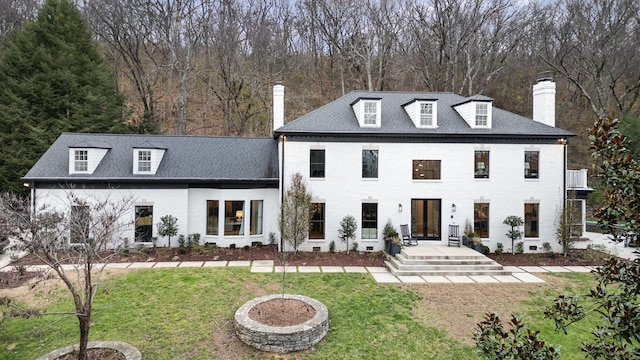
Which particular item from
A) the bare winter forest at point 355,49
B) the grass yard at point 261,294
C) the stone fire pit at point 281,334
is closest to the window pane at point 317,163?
the grass yard at point 261,294

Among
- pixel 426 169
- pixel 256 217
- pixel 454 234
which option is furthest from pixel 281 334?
pixel 426 169

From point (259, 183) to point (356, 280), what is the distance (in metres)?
7.28

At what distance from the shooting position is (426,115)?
1702 cm

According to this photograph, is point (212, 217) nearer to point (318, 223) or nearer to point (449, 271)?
point (318, 223)

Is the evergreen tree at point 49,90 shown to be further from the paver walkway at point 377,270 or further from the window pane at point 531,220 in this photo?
the window pane at point 531,220

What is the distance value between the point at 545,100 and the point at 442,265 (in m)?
10.8

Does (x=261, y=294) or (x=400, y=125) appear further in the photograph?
(x=400, y=125)

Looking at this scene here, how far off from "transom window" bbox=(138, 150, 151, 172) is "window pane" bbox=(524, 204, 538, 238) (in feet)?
62.3

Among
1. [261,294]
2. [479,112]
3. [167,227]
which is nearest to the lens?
[261,294]


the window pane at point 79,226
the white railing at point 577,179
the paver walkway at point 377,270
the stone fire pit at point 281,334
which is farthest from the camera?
the white railing at point 577,179

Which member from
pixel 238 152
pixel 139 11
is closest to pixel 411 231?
pixel 238 152

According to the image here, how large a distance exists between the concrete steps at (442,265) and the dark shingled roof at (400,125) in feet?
19.1

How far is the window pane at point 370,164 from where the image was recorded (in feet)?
54.7

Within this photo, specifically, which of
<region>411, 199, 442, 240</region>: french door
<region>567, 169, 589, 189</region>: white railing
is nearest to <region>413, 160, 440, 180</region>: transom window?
<region>411, 199, 442, 240</region>: french door
